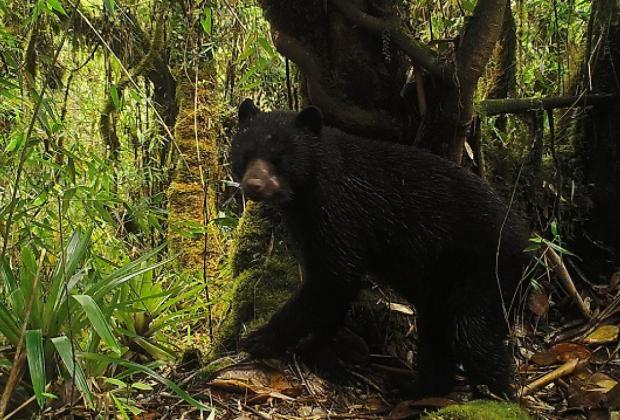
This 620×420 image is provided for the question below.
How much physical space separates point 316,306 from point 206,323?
1.68 m

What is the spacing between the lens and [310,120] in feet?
12.9

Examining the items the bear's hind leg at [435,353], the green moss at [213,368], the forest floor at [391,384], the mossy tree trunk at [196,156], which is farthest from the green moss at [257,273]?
the mossy tree trunk at [196,156]

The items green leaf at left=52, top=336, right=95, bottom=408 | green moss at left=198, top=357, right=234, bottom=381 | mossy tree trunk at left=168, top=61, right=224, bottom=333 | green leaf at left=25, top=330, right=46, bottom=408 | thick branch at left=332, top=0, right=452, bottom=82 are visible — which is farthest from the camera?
mossy tree trunk at left=168, top=61, right=224, bottom=333

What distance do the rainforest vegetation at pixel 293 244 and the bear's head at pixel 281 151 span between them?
43cm

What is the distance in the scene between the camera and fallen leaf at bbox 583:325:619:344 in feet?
14.3

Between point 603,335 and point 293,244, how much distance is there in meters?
2.26

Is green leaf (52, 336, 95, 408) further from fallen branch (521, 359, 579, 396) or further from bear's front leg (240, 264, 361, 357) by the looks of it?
fallen branch (521, 359, 579, 396)

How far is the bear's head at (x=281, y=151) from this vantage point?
385cm

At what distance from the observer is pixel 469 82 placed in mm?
3996

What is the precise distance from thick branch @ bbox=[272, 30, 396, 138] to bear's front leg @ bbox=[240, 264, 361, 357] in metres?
1.09

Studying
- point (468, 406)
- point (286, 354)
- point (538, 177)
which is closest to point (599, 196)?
point (538, 177)

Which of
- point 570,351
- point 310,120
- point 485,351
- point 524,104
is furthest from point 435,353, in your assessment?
point 524,104

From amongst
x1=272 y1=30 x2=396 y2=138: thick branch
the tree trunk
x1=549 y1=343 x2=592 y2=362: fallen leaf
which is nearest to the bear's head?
x1=272 y1=30 x2=396 y2=138: thick branch

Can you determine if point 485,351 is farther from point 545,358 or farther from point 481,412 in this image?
point 545,358
